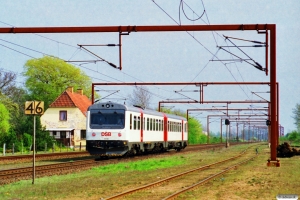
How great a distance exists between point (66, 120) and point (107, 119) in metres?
42.9

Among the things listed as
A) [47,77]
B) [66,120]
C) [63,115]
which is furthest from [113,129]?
[47,77]

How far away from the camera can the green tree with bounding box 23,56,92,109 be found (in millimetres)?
89312

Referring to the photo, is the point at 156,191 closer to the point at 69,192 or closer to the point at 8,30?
the point at 69,192

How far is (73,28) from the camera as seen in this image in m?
23.3

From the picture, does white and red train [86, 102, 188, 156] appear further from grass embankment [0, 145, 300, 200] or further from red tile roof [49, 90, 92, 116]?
red tile roof [49, 90, 92, 116]

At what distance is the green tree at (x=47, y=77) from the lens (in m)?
89.3

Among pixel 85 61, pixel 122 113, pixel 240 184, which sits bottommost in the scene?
pixel 240 184

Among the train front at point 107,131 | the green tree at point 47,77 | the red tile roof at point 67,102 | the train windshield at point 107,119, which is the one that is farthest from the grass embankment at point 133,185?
the green tree at point 47,77

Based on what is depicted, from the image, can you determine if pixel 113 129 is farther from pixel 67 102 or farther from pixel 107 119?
pixel 67 102

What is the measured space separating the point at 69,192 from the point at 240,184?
559 cm

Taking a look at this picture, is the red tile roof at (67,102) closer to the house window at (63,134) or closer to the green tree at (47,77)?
the house window at (63,134)

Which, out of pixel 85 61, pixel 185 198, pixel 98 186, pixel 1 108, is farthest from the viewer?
pixel 1 108

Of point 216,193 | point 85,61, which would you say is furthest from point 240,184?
point 85,61

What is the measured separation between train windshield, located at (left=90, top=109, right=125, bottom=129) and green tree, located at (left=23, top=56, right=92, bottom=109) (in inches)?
2165
